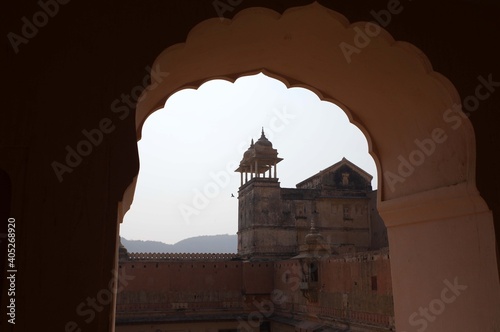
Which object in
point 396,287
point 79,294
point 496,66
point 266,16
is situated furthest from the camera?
point 396,287

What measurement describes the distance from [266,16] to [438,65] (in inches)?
40.8

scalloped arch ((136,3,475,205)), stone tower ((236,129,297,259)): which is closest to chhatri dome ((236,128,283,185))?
stone tower ((236,129,297,259))

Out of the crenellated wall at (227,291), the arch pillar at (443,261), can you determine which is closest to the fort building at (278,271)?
the crenellated wall at (227,291)

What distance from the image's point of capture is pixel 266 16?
246cm

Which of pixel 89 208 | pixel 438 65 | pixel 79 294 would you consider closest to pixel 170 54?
pixel 89 208

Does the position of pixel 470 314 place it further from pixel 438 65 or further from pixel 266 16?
pixel 266 16

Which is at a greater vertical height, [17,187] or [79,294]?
[17,187]

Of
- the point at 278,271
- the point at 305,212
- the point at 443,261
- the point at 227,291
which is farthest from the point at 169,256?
the point at 443,261

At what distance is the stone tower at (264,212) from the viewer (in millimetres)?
23766

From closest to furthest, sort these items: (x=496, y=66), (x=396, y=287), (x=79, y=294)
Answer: (x=79, y=294) < (x=496, y=66) < (x=396, y=287)

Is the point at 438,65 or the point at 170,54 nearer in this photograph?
the point at 170,54

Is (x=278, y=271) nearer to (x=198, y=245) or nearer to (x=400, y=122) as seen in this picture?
(x=400, y=122)

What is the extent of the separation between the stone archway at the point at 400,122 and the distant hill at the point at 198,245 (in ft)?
331

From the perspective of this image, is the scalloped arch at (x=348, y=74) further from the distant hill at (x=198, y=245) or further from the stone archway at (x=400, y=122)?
the distant hill at (x=198, y=245)
